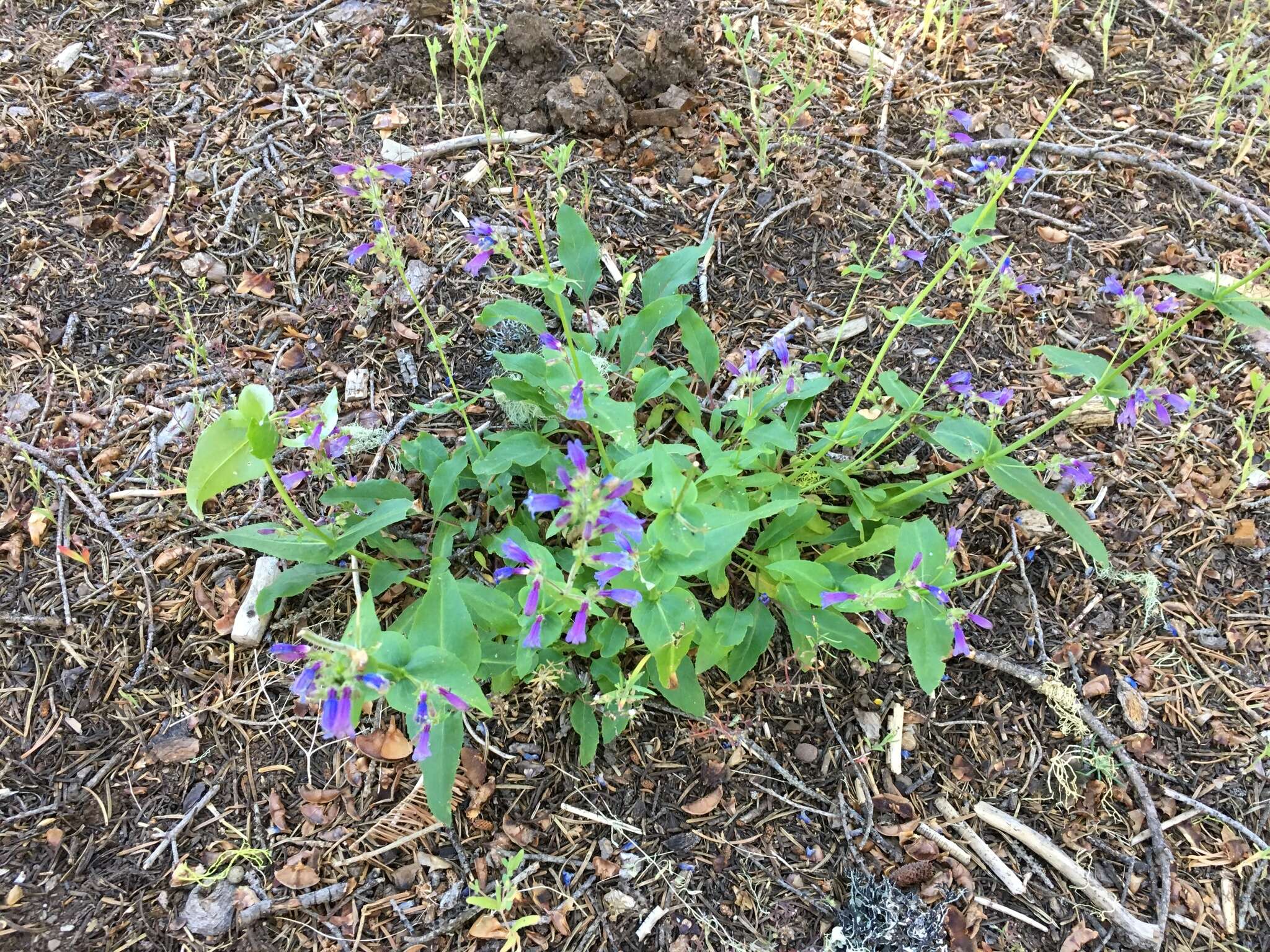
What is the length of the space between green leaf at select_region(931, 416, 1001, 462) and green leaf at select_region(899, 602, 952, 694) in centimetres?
55

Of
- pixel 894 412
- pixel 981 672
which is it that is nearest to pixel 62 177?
pixel 894 412

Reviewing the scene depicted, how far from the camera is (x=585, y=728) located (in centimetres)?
239

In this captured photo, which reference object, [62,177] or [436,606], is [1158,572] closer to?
[436,606]

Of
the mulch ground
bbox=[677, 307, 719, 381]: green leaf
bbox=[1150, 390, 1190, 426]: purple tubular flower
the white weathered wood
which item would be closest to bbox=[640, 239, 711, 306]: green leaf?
bbox=[677, 307, 719, 381]: green leaf

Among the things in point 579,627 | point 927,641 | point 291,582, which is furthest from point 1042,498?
point 291,582

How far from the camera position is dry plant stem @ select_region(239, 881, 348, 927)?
2.19m

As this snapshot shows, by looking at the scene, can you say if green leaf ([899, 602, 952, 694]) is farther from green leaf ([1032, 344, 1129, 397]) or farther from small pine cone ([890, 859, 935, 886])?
green leaf ([1032, 344, 1129, 397])

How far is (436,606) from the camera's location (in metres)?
1.99

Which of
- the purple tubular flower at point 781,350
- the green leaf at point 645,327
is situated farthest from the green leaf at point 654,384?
the purple tubular flower at point 781,350

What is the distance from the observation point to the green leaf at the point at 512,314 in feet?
8.37

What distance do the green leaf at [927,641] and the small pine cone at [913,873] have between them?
657 mm

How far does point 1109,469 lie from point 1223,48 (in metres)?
2.50

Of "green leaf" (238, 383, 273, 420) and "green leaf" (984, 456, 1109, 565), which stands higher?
"green leaf" (238, 383, 273, 420)

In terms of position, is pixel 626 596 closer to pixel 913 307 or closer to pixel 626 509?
pixel 626 509
